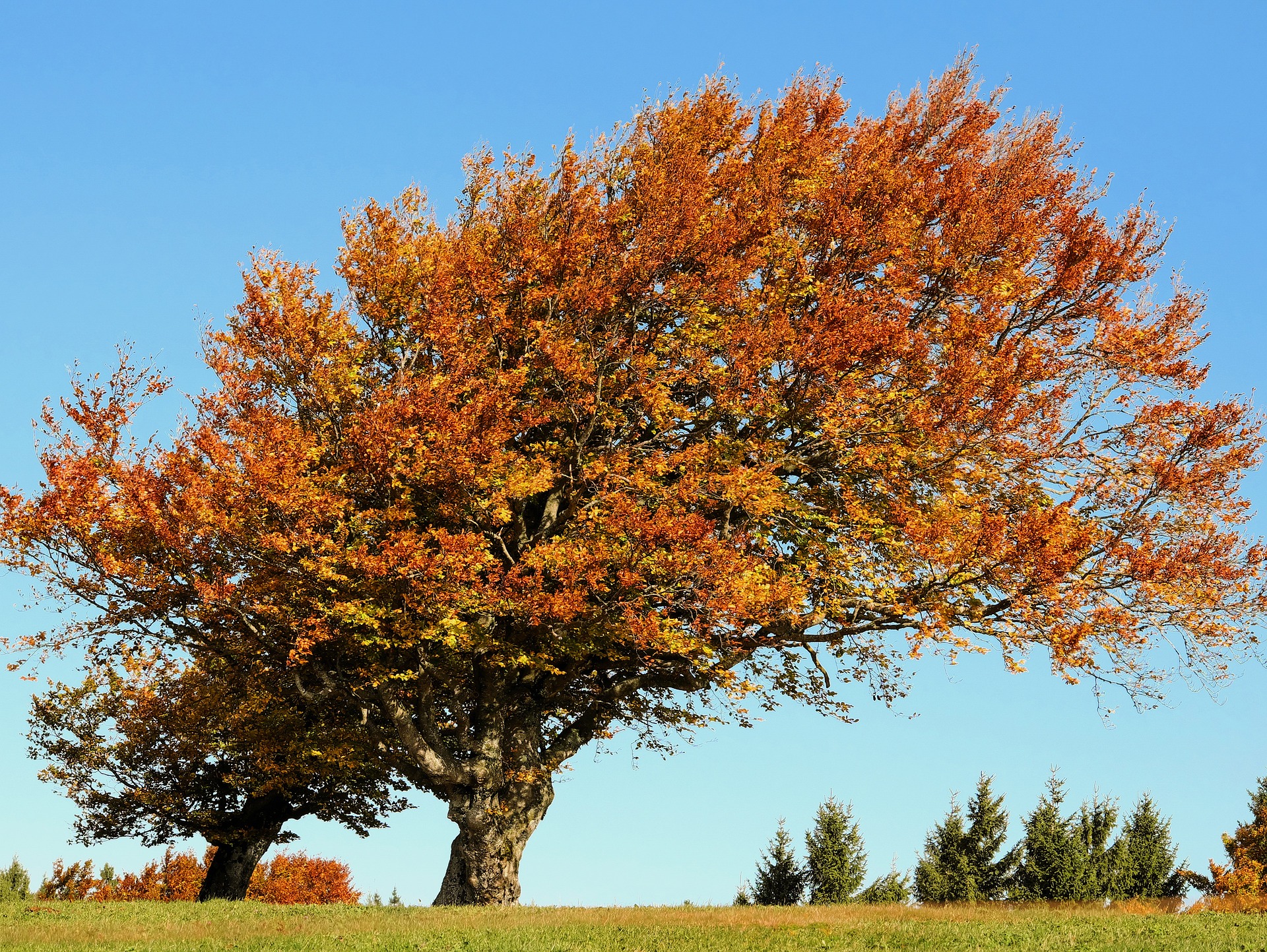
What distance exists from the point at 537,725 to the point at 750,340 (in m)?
10.6

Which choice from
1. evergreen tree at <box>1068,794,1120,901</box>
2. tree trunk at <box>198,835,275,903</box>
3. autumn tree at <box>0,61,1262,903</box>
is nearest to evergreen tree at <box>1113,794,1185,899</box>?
evergreen tree at <box>1068,794,1120,901</box>

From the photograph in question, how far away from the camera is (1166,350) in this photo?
26672mm

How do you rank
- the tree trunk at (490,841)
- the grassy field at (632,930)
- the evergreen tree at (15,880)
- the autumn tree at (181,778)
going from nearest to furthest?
the grassy field at (632,930), the tree trunk at (490,841), the autumn tree at (181,778), the evergreen tree at (15,880)

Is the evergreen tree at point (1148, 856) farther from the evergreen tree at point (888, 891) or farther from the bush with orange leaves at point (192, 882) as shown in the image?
the bush with orange leaves at point (192, 882)

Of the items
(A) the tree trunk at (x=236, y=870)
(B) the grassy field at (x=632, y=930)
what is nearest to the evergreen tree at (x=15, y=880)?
(A) the tree trunk at (x=236, y=870)

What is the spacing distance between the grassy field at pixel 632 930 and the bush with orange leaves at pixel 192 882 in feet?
68.3

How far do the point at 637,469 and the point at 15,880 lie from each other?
38.3 meters

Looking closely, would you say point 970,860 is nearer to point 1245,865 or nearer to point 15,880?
point 1245,865

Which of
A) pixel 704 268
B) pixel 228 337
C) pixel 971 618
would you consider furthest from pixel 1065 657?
pixel 228 337

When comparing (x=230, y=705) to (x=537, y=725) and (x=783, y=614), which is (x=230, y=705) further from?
(x=783, y=614)

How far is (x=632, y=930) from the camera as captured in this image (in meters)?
18.2

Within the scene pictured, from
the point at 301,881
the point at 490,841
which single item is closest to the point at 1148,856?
the point at 490,841

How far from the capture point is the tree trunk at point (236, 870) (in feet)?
114

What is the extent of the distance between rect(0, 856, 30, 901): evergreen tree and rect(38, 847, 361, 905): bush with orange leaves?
80 cm
